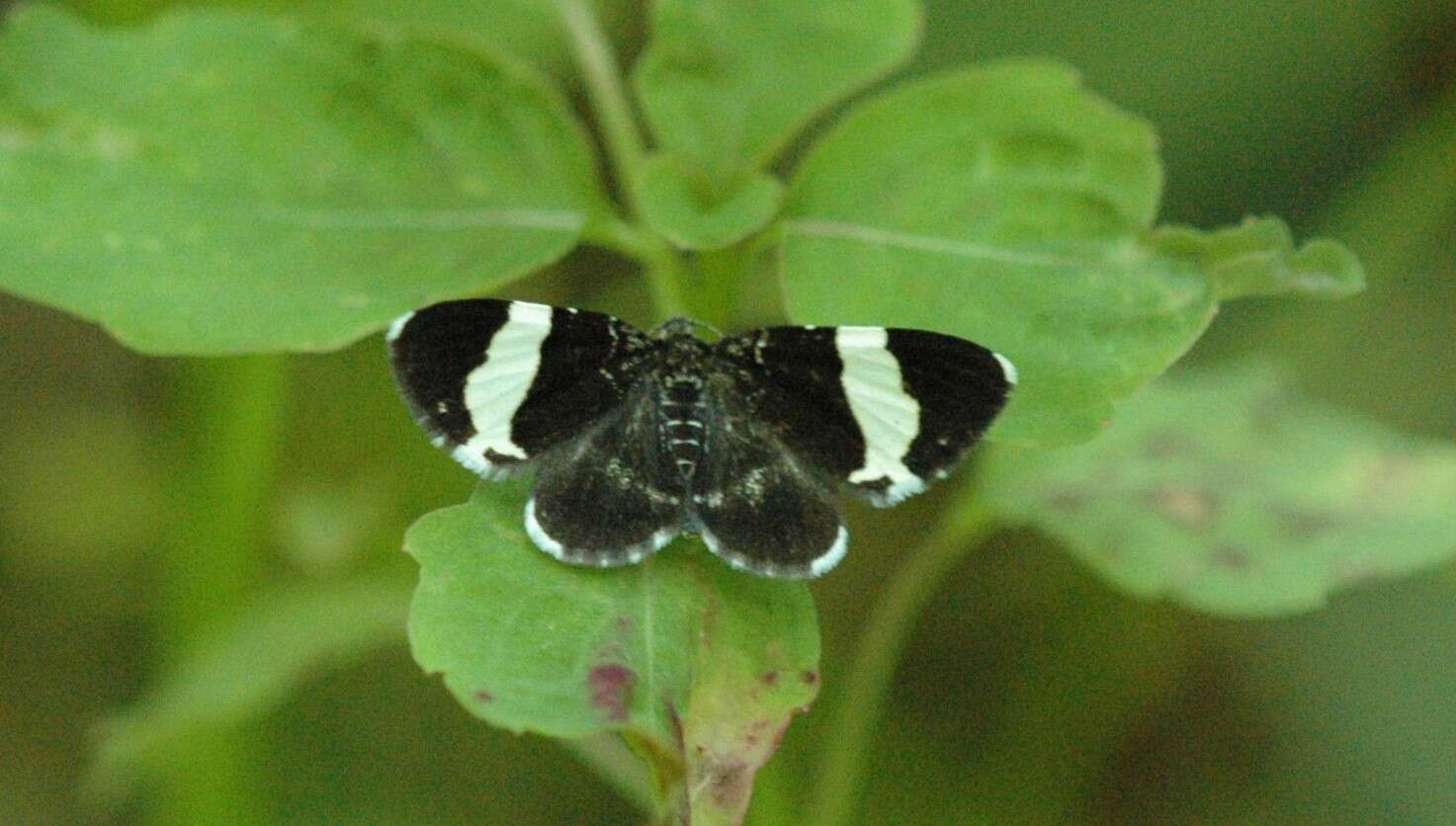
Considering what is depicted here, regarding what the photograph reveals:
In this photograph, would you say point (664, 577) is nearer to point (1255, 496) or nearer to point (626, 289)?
point (1255, 496)

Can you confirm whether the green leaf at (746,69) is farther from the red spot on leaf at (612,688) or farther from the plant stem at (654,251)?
the red spot on leaf at (612,688)

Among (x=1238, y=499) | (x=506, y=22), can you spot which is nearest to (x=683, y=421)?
(x=1238, y=499)

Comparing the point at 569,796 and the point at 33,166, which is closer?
the point at 33,166

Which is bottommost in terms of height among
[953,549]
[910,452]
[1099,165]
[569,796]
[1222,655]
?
[569,796]

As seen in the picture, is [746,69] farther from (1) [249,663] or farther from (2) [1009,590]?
(2) [1009,590]

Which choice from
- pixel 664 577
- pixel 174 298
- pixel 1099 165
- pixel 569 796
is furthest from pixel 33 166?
pixel 569 796

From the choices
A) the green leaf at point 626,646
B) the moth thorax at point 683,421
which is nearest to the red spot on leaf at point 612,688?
the green leaf at point 626,646

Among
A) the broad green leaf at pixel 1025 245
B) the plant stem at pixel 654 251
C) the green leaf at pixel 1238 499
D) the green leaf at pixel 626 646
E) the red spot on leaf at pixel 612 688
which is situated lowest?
the green leaf at pixel 1238 499
